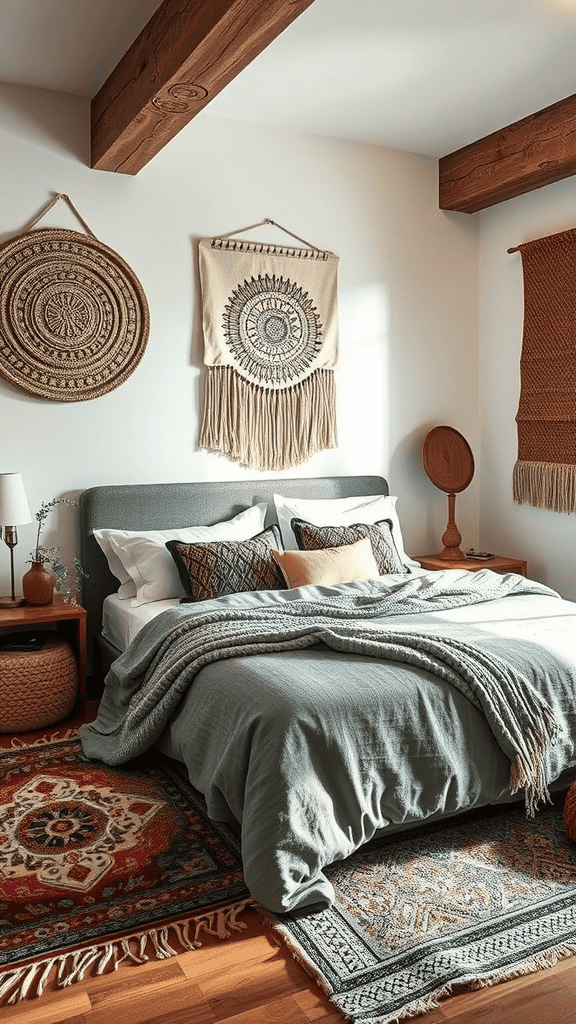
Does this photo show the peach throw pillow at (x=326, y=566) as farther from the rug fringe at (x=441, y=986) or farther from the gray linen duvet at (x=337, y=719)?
the rug fringe at (x=441, y=986)

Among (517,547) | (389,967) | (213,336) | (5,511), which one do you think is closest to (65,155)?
(213,336)

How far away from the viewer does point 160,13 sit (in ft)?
9.75

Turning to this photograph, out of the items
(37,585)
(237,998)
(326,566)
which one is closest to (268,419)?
(326,566)

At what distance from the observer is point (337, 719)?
2311 mm

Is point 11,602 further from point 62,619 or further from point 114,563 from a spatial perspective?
point 114,563

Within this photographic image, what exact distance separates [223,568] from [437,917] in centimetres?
178

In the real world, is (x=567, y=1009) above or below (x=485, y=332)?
below

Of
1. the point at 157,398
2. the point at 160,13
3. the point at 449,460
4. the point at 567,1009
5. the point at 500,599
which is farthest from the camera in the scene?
the point at 449,460

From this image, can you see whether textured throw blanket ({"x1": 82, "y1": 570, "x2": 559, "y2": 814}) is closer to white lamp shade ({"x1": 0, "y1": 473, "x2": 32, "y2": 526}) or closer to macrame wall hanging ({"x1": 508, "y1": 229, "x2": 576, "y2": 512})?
white lamp shade ({"x1": 0, "y1": 473, "x2": 32, "y2": 526})

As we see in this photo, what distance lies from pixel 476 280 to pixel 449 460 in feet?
3.62

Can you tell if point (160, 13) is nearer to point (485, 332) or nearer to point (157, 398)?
point (157, 398)

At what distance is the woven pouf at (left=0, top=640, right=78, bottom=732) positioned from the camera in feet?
11.2

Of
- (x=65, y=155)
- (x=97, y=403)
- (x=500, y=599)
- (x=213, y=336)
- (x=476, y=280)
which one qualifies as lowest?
(x=500, y=599)

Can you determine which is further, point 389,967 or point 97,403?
point 97,403
